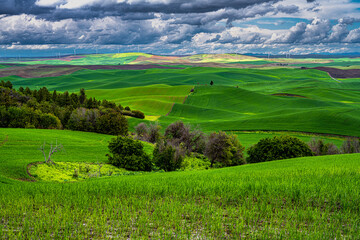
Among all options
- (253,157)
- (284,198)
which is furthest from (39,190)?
(253,157)

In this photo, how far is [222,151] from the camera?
5784 centimetres

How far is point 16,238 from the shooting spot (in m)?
10.9

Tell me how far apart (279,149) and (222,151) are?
10.6 metres

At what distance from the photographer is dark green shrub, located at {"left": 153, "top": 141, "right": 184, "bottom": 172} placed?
50656 millimetres

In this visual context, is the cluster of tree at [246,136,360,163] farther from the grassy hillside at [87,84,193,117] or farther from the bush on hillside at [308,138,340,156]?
the grassy hillside at [87,84,193,117]

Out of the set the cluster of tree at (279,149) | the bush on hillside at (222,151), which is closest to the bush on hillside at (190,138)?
the bush on hillside at (222,151)

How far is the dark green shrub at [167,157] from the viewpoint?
50.7 m

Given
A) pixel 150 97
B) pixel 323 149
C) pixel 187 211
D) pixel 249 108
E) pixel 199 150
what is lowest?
pixel 199 150

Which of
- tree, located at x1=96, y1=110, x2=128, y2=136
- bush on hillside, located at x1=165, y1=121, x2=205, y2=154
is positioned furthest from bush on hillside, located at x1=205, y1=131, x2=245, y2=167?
tree, located at x1=96, y1=110, x2=128, y2=136

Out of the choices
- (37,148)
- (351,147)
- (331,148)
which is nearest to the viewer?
(37,148)

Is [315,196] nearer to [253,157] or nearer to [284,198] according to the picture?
[284,198]

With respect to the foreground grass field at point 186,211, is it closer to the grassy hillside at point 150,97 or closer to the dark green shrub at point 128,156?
the dark green shrub at point 128,156

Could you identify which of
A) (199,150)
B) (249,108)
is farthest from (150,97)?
(199,150)

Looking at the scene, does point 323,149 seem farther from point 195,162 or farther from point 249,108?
point 249,108
